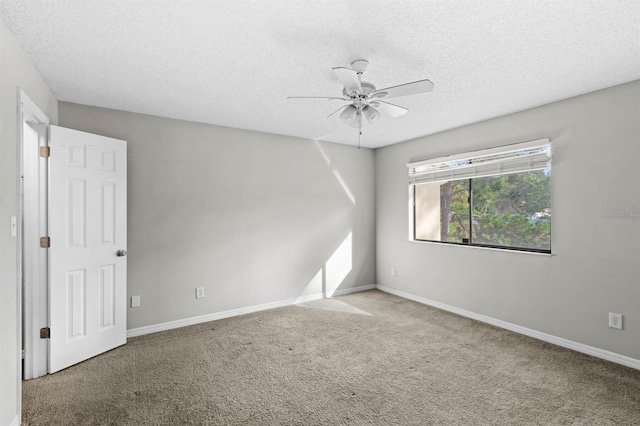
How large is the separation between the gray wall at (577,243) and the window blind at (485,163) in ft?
0.35

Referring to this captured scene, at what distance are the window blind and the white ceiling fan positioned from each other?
1688mm

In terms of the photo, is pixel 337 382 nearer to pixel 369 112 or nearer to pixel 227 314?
pixel 227 314

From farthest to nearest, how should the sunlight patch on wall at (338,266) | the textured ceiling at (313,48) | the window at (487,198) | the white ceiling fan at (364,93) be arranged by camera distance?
the sunlight patch on wall at (338,266) < the window at (487,198) < the white ceiling fan at (364,93) < the textured ceiling at (313,48)

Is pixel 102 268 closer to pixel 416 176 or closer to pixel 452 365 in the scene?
pixel 452 365

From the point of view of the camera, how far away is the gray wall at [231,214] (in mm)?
3533

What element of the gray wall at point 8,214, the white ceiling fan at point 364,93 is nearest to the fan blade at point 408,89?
the white ceiling fan at point 364,93

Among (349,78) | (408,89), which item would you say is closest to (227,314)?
(349,78)

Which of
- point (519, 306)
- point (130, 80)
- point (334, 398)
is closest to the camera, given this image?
point (334, 398)

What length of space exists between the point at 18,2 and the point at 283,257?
3.47 metres

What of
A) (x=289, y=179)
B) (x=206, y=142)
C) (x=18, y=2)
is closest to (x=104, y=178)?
(x=206, y=142)

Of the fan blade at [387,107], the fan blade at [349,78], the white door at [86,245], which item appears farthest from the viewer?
the white door at [86,245]

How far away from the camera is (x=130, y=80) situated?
2.71 metres

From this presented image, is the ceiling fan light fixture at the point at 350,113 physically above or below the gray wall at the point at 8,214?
above

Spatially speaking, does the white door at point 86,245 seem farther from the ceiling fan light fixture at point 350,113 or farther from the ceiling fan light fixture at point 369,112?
the ceiling fan light fixture at point 369,112
